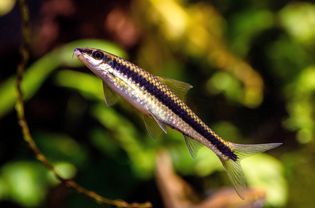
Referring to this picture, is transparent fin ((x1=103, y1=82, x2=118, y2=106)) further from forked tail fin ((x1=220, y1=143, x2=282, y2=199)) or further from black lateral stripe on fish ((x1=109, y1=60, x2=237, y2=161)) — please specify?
forked tail fin ((x1=220, y1=143, x2=282, y2=199))

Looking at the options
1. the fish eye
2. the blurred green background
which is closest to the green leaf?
the blurred green background

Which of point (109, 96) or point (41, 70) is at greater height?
point (41, 70)

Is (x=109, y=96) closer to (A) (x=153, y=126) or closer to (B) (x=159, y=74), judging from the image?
(A) (x=153, y=126)

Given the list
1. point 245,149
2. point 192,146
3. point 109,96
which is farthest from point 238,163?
point 109,96

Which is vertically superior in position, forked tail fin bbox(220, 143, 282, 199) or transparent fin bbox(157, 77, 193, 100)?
transparent fin bbox(157, 77, 193, 100)

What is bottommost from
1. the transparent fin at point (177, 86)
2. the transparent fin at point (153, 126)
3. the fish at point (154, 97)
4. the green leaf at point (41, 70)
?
the transparent fin at point (153, 126)

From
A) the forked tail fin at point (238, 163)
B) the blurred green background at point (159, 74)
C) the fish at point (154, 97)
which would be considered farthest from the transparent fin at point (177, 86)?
the blurred green background at point (159, 74)

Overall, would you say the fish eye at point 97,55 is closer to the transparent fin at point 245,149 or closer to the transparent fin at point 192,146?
the transparent fin at point 192,146
